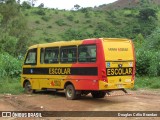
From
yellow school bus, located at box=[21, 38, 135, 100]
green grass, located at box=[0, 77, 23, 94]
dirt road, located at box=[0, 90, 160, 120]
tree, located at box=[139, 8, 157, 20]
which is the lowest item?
dirt road, located at box=[0, 90, 160, 120]

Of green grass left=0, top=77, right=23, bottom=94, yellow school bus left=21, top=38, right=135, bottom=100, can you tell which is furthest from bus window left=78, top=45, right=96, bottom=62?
green grass left=0, top=77, right=23, bottom=94

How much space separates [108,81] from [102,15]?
62.1 meters

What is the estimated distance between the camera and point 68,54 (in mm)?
15602

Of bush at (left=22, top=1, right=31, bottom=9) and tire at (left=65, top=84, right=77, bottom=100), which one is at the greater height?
bush at (left=22, top=1, right=31, bottom=9)

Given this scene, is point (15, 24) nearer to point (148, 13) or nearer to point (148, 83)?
point (148, 83)

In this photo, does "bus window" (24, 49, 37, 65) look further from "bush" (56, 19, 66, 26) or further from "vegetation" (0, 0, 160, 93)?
"bush" (56, 19, 66, 26)

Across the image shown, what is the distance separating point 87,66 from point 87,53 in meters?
0.51

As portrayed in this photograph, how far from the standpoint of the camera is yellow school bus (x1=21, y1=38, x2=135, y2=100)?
14.0m

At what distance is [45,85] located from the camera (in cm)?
1703

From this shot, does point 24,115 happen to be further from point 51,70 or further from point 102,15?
point 102,15

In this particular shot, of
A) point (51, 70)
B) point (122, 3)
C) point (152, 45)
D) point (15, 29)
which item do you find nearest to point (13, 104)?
point (51, 70)

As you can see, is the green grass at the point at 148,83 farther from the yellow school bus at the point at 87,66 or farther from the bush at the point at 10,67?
the bush at the point at 10,67

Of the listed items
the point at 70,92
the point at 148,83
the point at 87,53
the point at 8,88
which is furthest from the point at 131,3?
the point at 87,53

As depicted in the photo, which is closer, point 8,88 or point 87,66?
point 87,66
